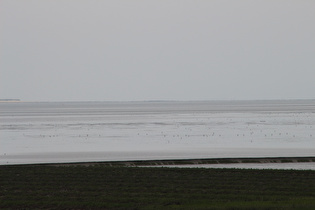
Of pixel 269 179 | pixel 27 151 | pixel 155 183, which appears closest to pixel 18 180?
pixel 155 183

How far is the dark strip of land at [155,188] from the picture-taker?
17.4 m

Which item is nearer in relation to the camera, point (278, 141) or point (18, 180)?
point (18, 180)

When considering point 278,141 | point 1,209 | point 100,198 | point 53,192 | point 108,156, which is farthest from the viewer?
point 278,141

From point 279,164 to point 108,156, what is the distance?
13654 mm

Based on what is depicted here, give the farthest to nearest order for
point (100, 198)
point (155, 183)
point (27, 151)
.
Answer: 1. point (27, 151)
2. point (155, 183)
3. point (100, 198)

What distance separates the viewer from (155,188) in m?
20.7

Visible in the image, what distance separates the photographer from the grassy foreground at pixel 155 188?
685 inches

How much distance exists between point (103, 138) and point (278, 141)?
61.2ft

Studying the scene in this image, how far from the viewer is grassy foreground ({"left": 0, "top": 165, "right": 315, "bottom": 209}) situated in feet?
57.1

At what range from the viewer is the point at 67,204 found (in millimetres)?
17453

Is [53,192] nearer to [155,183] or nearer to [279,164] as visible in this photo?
[155,183]

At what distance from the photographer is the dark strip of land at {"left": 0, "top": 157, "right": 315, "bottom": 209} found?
17391 mm

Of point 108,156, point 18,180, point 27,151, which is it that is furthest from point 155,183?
point 27,151

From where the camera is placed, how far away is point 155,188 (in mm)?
20656
